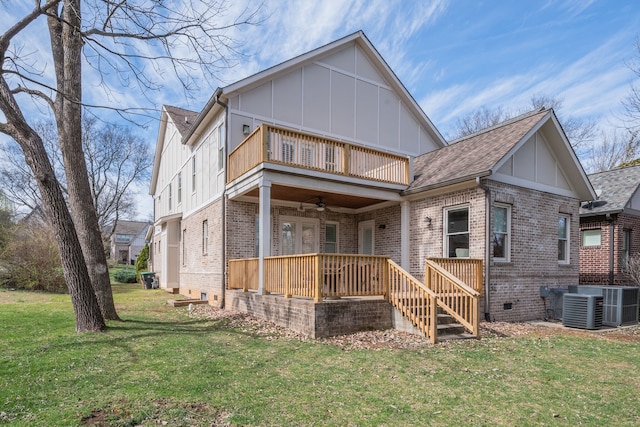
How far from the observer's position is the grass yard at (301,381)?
3.94 meters

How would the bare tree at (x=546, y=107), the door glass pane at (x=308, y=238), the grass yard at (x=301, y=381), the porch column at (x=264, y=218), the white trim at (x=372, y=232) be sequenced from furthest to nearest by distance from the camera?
the bare tree at (x=546, y=107) < the white trim at (x=372, y=232) < the door glass pane at (x=308, y=238) < the porch column at (x=264, y=218) < the grass yard at (x=301, y=381)

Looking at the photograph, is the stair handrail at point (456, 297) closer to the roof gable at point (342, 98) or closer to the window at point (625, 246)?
the roof gable at point (342, 98)

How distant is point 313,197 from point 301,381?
765cm

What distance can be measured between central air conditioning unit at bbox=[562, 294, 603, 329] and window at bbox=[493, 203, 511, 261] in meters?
1.73

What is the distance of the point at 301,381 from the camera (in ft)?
16.5

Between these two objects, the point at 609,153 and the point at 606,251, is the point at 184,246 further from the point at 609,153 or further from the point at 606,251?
the point at 609,153

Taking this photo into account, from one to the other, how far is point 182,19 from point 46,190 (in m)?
4.31

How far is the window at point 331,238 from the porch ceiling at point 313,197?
0.84 m

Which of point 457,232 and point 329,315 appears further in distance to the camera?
point 457,232

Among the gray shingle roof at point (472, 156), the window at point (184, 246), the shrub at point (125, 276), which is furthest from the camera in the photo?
the shrub at point (125, 276)

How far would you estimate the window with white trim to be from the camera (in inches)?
463

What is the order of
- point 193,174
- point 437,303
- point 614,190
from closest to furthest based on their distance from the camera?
point 437,303, point 614,190, point 193,174

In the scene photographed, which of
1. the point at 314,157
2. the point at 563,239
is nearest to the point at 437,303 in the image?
the point at 314,157

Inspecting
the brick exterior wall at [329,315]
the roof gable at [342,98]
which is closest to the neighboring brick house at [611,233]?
the roof gable at [342,98]
